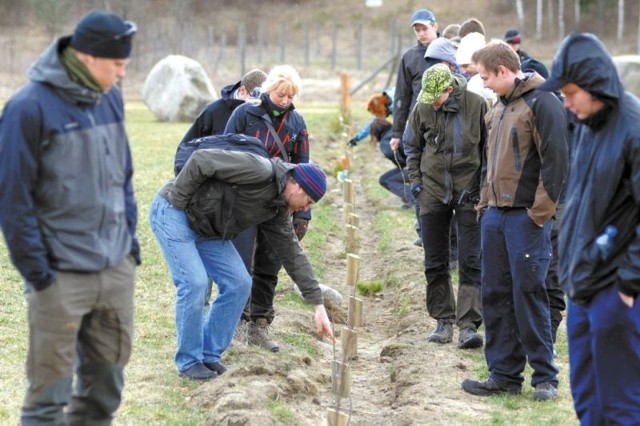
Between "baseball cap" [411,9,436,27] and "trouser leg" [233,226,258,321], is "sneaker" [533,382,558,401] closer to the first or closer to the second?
"trouser leg" [233,226,258,321]

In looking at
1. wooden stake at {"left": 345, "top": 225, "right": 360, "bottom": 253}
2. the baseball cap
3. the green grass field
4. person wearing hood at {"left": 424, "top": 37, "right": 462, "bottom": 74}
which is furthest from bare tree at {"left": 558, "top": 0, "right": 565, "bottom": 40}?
person wearing hood at {"left": 424, "top": 37, "right": 462, "bottom": 74}

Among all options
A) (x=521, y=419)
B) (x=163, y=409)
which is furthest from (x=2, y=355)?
(x=521, y=419)

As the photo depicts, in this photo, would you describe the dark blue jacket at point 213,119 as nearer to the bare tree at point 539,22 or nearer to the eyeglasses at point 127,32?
the eyeglasses at point 127,32

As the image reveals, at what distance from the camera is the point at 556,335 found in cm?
927

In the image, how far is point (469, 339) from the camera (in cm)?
895

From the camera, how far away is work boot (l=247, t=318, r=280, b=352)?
28.7ft

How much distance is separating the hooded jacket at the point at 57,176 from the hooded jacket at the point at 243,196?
1957mm

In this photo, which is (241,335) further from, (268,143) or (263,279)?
(268,143)

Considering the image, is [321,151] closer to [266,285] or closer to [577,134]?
[266,285]

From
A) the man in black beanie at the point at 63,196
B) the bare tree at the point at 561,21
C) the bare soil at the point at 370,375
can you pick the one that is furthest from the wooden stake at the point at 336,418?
the bare tree at the point at 561,21

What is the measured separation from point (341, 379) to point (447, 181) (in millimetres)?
2453

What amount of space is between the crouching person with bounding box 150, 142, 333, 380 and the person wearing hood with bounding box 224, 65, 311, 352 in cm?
88

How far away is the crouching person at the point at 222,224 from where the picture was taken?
7023 mm

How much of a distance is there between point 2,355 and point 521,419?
3.69 metres
